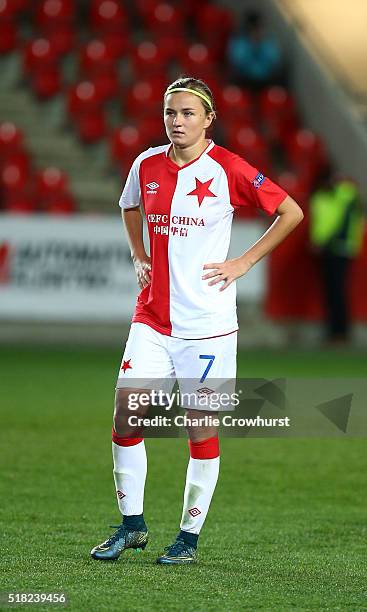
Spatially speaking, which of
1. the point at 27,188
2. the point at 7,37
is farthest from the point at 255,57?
the point at 27,188

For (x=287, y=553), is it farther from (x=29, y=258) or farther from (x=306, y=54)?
(x=306, y=54)

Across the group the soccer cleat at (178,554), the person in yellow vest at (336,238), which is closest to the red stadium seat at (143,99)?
the person in yellow vest at (336,238)

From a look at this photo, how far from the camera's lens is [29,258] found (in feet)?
46.3

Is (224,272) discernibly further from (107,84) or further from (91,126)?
(107,84)

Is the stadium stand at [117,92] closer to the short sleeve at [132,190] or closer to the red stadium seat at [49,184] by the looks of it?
the red stadium seat at [49,184]

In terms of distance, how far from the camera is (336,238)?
49.8ft

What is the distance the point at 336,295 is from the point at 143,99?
3.59 meters

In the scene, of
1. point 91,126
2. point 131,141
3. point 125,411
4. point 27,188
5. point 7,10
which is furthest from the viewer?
point 7,10

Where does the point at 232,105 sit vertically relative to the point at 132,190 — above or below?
above

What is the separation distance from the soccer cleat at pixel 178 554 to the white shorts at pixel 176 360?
2.00ft

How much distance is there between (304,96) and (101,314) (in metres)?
5.02

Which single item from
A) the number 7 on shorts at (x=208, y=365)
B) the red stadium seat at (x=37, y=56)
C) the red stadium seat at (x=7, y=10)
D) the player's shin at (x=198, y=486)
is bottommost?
the player's shin at (x=198, y=486)

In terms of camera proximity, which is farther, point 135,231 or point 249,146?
point 249,146

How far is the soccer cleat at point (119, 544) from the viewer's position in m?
5.18
